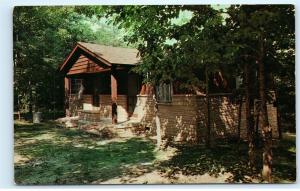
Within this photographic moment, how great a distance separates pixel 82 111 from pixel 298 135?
150 inches

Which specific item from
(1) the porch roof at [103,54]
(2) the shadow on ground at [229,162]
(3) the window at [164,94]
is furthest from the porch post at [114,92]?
(2) the shadow on ground at [229,162]

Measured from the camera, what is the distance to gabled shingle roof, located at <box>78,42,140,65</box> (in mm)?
6977

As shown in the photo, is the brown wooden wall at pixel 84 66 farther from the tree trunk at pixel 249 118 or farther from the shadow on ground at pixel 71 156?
the tree trunk at pixel 249 118

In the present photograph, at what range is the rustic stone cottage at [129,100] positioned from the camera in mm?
7055

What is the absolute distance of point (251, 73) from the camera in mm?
6832

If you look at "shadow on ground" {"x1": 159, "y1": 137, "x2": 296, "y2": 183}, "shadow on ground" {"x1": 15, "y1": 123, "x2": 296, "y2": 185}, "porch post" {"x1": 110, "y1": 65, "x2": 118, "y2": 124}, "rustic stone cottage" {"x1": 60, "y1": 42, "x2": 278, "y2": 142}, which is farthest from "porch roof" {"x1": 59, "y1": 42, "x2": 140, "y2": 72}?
"shadow on ground" {"x1": 159, "y1": 137, "x2": 296, "y2": 183}

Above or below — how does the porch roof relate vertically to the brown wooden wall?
above

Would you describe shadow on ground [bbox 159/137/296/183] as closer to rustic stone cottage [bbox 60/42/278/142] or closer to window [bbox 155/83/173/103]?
rustic stone cottage [bbox 60/42/278/142]

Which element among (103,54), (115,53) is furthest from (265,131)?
(103,54)

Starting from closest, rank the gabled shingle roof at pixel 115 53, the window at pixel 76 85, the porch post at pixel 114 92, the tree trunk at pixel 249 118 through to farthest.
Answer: the tree trunk at pixel 249 118
the gabled shingle roof at pixel 115 53
the porch post at pixel 114 92
the window at pixel 76 85

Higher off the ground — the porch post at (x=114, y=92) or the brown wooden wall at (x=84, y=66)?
the brown wooden wall at (x=84, y=66)

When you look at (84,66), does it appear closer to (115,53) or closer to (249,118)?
(115,53)

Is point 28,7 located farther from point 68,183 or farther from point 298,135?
point 298,135

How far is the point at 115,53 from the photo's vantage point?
7.06m
